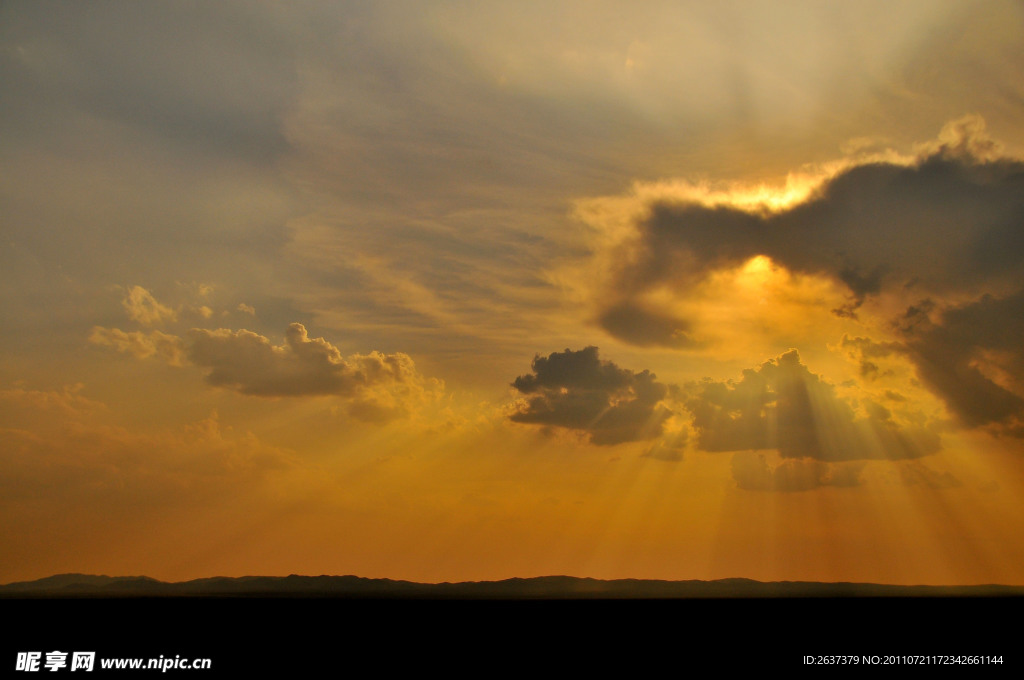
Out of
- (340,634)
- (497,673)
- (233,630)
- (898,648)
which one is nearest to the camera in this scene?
(497,673)

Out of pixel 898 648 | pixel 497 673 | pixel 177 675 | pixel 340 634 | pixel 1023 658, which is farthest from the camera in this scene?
pixel 340 634

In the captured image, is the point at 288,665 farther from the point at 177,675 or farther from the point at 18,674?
the point at 18,674

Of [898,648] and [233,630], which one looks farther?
[233,630]

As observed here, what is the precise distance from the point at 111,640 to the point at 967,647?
148 meters

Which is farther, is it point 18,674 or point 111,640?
point 111,640

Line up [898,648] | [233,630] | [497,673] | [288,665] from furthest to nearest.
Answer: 1. [233,630]
2. [898,648]
3. [288,665]
4. [497,673]

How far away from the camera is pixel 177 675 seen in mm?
61750

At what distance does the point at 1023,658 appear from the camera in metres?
91.4

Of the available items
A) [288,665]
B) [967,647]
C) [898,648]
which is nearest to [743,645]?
[898,648]

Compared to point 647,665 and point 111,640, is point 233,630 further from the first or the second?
point 647,665

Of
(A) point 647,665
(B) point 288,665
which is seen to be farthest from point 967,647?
(B) point 288,665

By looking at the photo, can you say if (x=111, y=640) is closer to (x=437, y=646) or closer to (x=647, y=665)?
(x=437, y=646)

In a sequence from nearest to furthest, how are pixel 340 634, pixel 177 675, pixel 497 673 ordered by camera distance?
pixel 177 675 → pixel 497 673 → pixel 340 634

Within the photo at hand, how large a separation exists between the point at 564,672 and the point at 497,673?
7912 mm
